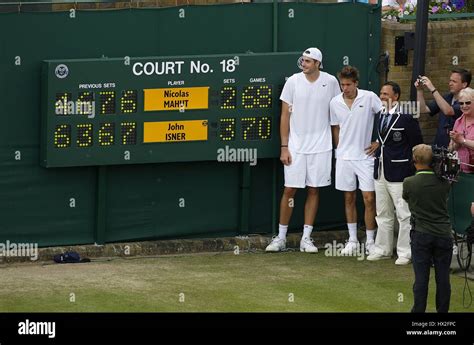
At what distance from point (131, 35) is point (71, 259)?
2.55 m

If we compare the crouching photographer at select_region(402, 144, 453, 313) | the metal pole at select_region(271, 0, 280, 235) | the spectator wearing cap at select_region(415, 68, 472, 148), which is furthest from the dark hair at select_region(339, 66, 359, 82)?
the crouching photographer at select_region(402, 144, 453, 313)

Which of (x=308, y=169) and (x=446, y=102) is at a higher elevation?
(x=446, y=102)

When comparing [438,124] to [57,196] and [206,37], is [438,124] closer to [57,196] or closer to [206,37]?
[206,37]

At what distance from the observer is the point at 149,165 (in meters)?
16.1

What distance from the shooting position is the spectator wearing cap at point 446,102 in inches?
619

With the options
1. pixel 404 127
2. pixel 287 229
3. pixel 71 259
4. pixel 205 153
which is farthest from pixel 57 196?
pixel 404 127

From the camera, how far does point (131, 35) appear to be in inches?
625

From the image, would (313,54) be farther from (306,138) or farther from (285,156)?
(285,156)

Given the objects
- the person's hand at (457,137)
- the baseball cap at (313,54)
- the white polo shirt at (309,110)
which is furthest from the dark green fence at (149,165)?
the person's hand at (457,137)

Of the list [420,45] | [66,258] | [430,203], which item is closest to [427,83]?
[420,45]

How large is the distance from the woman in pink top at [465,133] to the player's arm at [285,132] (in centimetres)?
187

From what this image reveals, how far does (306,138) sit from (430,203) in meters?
3.59

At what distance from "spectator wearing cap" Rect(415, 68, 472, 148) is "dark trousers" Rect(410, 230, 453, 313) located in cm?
317

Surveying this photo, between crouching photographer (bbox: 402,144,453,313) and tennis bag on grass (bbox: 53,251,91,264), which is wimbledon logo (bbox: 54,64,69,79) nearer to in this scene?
tennis bag on grass (bbox: 53,251,91,264)
